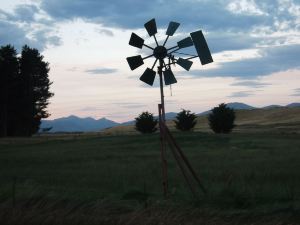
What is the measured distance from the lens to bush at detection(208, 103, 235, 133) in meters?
71.5

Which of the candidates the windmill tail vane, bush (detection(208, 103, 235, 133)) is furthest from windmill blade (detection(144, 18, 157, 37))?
bush (detection(208, 103, 235, 133))

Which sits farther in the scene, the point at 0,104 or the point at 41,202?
the point at 0,104

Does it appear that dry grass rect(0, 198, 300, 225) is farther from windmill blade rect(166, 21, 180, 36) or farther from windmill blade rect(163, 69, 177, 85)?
windmill blade rect(166, 21, 180, 36)

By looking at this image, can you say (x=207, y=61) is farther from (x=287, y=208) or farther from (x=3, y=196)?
(x=3, y=196)

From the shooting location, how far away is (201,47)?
1498 cm

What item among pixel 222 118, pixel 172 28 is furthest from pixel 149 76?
pixel 222 118

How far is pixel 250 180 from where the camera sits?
1928 centimetres

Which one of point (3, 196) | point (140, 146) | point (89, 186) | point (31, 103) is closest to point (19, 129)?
point (31, 103)

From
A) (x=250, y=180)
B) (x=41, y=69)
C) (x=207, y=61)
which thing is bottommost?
(x=250, y=180)

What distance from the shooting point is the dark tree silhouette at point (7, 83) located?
7631 cm

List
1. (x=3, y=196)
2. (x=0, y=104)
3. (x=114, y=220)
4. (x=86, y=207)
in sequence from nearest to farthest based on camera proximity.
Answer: (x=114, y=220) < (x=86, y=207) < (x=3, y=196) < (x=0, y=104)

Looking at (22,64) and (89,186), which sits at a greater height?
(22,64)

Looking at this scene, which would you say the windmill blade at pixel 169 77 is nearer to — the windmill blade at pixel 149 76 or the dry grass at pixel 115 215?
the windmill blade at pixel 149 76

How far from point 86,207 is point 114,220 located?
1007 millimetres
